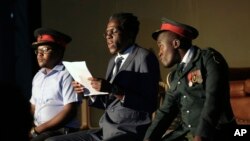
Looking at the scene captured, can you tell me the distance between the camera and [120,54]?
2525mm

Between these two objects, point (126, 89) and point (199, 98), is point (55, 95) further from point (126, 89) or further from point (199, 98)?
point (199, 98)

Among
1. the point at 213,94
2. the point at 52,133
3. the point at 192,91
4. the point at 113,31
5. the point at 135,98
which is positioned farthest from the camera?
the point at 52,133

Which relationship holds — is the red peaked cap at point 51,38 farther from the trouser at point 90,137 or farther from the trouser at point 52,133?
the trouser at point 90,137

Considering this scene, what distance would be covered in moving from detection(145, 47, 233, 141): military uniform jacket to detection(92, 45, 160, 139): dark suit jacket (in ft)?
0.49

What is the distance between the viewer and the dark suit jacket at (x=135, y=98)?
2367 millimetres

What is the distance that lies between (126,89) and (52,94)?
21.8 inches

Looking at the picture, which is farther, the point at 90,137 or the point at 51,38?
the point at 51,38

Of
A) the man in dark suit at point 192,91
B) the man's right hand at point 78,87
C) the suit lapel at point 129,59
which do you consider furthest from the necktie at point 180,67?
the man's right hand at point 78,87

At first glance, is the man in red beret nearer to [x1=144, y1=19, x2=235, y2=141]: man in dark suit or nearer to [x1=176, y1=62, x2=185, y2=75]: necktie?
[x1=144, y1=19, x2=235, y2=141]: man in dark suit

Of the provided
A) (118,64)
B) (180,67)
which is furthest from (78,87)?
(180,67)

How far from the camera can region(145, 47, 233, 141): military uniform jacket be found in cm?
200

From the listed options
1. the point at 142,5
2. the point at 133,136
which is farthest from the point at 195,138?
the point at 142,5

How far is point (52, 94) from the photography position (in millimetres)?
2740

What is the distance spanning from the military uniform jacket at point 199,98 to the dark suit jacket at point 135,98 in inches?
5.9
